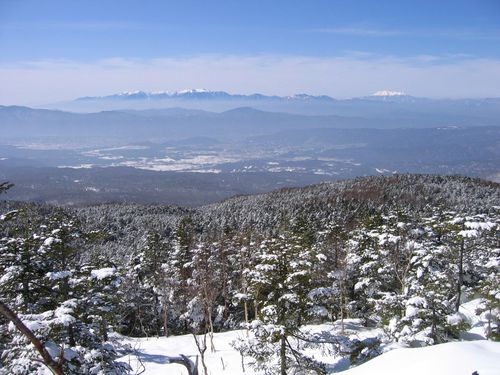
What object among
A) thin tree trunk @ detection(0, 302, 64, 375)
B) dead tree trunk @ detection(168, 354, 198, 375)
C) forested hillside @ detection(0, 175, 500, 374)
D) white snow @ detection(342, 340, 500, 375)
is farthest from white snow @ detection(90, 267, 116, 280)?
thin tree trunk @ detection(0, 302, 64, 375)

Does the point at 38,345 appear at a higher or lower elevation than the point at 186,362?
higher

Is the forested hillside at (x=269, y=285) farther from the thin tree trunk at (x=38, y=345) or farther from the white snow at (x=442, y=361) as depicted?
the white snow at (x=442, y=361)

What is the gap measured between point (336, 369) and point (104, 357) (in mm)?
12798

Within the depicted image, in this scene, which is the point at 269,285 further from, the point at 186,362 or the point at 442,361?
the point at 186,362

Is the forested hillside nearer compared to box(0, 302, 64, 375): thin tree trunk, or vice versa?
box(0, 302, 64, 375): thin tree trunk

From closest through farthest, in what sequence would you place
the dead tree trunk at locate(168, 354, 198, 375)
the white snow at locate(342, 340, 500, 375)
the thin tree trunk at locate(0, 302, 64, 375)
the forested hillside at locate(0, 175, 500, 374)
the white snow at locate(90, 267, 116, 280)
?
the thin tree trunk at locate(0, 302, 64, 375) → the dead tree trunk at locate(168, 354, 198, 375) → the white snow at locate(342, 340, 500, 375) → the forested hillside at locate(0, 175, 500, 374) → the white snow at locate(90, 267, 116, 280)

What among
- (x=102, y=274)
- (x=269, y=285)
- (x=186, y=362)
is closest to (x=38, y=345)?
(x=186, y=362)

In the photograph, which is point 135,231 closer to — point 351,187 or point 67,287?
point 351,187

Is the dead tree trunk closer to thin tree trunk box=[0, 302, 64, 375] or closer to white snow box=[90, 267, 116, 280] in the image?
thin tree trunk box=[0, 302, 64, 375]

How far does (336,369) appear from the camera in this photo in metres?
21.2

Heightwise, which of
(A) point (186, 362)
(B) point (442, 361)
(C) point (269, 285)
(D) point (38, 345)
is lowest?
(C) point (269, 285)

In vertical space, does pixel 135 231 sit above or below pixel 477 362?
below

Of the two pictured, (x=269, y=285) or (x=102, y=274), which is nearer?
(x=102, y=274)

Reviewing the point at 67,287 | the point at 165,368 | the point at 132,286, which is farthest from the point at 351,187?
the point at 67,287
